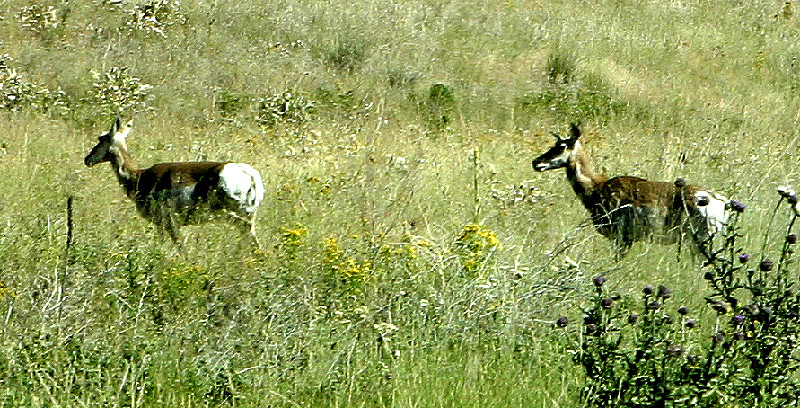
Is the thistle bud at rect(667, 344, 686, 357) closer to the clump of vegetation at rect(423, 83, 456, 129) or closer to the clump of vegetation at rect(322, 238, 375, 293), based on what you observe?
the clump of vegetation at rect(322, 238, 375, 293)

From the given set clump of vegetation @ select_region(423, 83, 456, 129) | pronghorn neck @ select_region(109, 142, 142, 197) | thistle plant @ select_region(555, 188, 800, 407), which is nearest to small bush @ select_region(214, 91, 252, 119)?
clump of vegetation @ select_region(423, 83, 456, 129)

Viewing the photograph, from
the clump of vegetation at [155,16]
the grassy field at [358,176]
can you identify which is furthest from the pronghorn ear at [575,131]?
the clump of vegetation at [155,16]

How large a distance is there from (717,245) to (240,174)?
3716 mm

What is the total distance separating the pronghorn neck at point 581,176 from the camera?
9938 mm

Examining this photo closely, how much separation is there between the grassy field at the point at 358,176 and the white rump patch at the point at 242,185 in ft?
0.58

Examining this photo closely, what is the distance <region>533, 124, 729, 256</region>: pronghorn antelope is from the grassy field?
34cm

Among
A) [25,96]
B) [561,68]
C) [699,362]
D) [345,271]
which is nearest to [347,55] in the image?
[561,68]

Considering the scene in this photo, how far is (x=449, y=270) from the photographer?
636 centimetres

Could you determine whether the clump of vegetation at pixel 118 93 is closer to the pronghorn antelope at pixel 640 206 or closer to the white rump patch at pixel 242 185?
the white rump patch at pixel 242 185

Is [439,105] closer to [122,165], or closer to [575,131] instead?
[575,131]

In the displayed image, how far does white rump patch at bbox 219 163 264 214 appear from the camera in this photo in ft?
29.7

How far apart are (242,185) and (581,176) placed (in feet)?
9.84

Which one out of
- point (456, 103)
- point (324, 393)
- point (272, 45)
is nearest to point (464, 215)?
point (324, 393)

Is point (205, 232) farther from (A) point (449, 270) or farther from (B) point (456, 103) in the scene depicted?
(B) point (456, 103)
